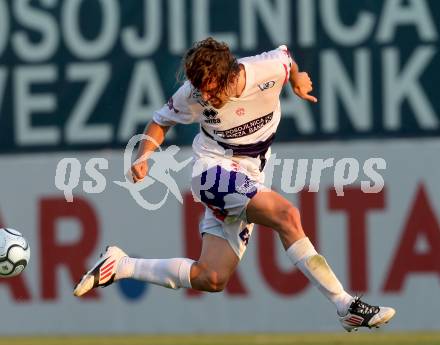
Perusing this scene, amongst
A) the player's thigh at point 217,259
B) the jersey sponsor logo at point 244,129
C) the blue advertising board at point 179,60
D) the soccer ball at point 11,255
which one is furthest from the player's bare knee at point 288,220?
the blue advertising board at point 179,60

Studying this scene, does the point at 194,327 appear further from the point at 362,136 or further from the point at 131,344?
the point at 362,136

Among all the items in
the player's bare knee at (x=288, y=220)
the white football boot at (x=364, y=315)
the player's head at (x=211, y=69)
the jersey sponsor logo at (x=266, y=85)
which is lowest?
the white football boot at (x=364, y=315)

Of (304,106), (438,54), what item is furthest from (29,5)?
(438,54)

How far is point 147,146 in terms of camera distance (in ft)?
27.5

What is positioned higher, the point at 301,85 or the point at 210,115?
the point at 301,85

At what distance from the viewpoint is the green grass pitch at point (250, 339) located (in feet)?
35.4

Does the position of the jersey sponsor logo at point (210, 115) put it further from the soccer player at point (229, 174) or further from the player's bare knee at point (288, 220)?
the player's bare knee at point (288, 220)

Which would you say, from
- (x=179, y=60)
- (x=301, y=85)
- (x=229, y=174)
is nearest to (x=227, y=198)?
(x=229, y=174)

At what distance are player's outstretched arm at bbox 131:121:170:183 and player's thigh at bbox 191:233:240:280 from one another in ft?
2.18

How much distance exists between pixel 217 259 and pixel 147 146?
2.75ft

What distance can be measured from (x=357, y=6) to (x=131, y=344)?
142 inches

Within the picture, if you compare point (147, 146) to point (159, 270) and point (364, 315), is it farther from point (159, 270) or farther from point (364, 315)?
point (364, 315)

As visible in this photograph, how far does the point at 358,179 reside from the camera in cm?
1179

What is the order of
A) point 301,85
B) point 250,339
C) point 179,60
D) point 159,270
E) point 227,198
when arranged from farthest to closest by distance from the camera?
point 179,60 < point 250,339 < point 159,270 < point 301,85 < point 227,198
